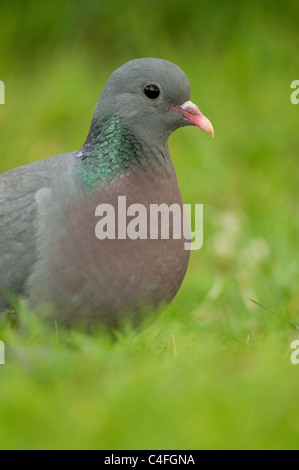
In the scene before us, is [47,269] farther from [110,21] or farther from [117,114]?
[110,21]

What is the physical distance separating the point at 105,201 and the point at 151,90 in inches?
21.9

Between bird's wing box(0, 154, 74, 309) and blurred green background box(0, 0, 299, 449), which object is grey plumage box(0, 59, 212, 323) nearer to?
bird's wing box(0, 154, 74, 309)

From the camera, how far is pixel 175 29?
8.35m

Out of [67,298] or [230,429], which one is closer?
[230,429]

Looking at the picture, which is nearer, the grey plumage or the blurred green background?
the blurred green background

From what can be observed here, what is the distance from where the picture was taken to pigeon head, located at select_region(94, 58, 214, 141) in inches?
160

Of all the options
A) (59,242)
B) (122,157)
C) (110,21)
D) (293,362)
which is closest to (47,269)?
(59,242)

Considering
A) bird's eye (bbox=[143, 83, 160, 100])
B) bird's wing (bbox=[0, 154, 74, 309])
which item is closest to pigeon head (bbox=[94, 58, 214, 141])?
bird's eye (bbox=[143, 83, 160, 100])

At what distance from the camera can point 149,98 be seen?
4082 millimetres

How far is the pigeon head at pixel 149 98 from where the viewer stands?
406 centimetres

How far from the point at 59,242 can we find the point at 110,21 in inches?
187

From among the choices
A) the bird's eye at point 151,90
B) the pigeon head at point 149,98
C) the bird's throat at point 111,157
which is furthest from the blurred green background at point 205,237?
the bird's eye at point 151,90

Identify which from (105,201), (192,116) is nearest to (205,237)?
(192,116)

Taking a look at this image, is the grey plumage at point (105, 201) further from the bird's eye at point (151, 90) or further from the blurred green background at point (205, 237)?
the blurred green background at point (205, 237)
